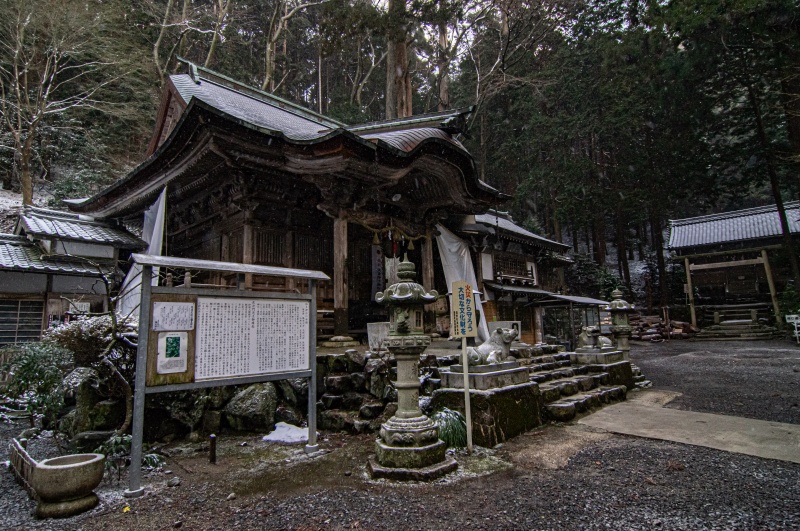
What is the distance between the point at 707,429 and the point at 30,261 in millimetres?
14365

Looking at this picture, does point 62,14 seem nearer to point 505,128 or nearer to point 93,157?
point 93,157

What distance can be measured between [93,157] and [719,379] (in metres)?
25.4

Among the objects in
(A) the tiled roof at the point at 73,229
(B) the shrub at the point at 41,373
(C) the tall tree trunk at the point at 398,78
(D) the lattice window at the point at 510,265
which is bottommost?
(B) the shrub at the point at 41,373

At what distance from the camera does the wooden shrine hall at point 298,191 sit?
281 inches

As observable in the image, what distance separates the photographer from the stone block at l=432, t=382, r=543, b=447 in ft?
16.3

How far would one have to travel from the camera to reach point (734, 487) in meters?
3.56

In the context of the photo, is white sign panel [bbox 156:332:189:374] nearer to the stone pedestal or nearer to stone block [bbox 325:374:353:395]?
the stone pedestal

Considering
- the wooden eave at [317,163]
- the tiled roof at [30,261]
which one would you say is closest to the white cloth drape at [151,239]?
the wooden eave at [317,163]

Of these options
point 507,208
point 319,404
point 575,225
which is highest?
point 507,208

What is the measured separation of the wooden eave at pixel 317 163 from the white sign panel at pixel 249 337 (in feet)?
10.8

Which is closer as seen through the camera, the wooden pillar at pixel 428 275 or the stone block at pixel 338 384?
the stone block at pixel 338 384

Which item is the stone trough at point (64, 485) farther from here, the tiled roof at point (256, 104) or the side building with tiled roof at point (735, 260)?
the side building with tiled roof at point (735, 260)

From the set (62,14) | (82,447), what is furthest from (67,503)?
(62,14)

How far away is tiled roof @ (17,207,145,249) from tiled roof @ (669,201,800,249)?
2678 cm
